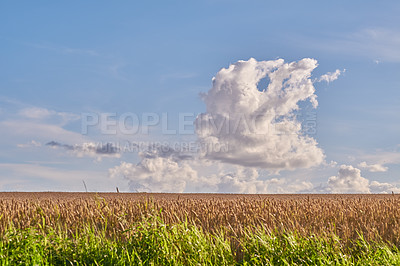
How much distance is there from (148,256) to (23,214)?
21.9 feet

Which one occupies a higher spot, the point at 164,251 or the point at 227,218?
the point at 227,218

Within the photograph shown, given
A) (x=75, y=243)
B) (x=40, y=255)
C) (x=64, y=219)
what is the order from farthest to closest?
(x=64, y=219)
(x=75, y=243)
(x=40, y=255)

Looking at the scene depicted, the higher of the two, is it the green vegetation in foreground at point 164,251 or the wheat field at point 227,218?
the wheat field at point 227,218

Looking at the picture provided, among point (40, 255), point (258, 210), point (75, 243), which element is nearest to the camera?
point (40, 255)

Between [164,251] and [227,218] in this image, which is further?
[227,218]

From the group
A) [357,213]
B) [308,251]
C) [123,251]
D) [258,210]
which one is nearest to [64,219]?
[123,251]

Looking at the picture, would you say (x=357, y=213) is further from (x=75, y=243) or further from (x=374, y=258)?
(x=75, y=243)

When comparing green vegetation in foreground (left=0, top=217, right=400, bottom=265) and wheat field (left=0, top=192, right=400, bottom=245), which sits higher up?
wheat field (left=0, top=192, right=400, bottom=245)

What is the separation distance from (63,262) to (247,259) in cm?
382

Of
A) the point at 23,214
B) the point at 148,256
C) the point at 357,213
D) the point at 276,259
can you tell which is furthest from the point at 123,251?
the point at 357,213

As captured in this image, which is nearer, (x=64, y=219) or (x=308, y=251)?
(x=308, y=251)

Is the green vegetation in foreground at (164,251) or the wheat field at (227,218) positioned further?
the wheat field at (227,218)

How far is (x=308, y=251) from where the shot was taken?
9.38 meters

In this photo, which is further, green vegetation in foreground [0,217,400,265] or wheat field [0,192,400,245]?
wheat field [0,192,400,245]
